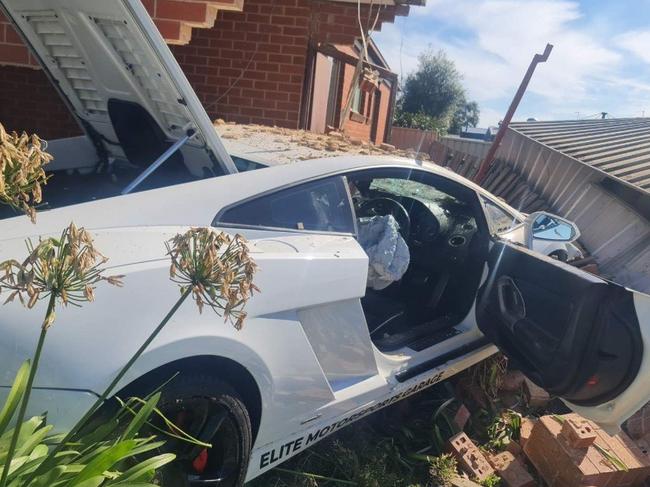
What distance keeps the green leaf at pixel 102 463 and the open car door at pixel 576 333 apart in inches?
82.5

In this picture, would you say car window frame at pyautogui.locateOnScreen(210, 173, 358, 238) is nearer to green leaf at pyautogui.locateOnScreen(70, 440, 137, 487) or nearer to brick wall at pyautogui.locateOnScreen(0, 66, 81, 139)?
green leaf at pyautogui.locateOnScreen(70, 440, 137, 487)

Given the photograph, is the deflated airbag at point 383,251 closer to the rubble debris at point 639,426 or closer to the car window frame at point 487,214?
the car window frame at point 487,214

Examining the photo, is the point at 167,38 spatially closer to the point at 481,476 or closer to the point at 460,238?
the point at 460,238

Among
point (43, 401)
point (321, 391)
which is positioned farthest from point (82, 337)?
point (321, 391)

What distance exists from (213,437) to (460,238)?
6.85 feet

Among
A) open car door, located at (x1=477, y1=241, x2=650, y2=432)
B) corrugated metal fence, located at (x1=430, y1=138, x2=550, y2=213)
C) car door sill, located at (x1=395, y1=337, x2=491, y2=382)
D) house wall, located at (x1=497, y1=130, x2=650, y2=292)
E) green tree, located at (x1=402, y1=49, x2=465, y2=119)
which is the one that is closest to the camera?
open car door, located at (x1=477, y1=241, x2=650, y2=432)

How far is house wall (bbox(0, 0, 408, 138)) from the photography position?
19.9 ft

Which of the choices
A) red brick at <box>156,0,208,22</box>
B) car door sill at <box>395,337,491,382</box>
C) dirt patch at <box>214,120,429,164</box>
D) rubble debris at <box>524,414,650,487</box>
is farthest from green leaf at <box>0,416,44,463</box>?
red brick at <box>156,0,208,22</box>

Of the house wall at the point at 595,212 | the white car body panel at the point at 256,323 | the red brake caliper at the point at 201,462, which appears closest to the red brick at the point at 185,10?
the white car body panel at the point at 256,323

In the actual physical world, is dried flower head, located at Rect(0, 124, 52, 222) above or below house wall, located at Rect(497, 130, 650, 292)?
above

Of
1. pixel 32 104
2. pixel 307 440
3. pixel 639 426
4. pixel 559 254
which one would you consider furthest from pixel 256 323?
pixel 32 104

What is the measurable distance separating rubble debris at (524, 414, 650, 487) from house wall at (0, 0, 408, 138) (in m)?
4.39

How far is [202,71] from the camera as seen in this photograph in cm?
634

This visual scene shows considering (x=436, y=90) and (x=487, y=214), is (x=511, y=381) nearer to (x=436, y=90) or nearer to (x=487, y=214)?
(x=487, y=214)
